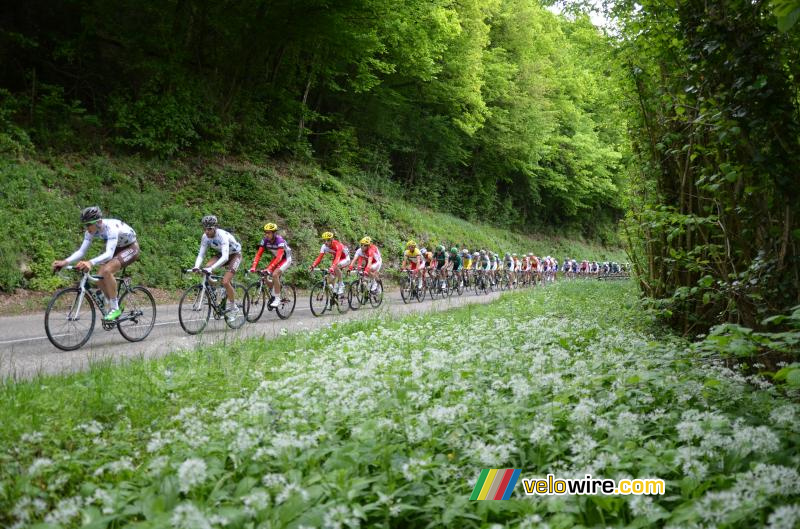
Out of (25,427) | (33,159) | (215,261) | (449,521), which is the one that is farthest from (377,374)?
(33,159)

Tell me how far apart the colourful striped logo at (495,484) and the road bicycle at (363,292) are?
41.6 ft

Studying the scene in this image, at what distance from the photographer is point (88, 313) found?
8477mm

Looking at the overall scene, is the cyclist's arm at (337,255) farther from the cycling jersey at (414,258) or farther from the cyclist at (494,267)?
the cyclist at (494,267)

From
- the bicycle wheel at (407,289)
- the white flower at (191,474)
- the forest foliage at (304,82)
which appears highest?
the forest foliage at (304,82)

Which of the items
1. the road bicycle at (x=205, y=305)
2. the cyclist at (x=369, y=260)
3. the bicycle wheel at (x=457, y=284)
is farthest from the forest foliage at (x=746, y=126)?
the bicycle wheel at (x=457, y=284)

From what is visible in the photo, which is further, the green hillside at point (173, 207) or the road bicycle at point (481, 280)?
the road bicycle at point (481, 280)

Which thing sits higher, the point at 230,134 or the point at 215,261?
the point at 230,134

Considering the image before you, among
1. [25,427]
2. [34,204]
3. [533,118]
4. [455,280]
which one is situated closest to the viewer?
[25,427]

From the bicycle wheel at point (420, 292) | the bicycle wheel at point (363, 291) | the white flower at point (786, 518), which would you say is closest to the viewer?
the white flower at point (786, 518)

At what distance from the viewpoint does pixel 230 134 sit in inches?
871

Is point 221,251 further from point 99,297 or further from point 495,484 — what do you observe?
point 495,484

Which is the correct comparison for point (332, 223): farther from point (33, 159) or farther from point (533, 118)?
point (533, 118)

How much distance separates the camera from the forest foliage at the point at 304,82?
17.5m

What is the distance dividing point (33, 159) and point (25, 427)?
48.6ft
